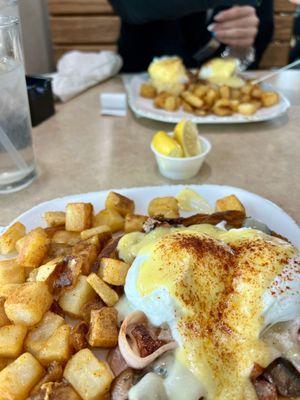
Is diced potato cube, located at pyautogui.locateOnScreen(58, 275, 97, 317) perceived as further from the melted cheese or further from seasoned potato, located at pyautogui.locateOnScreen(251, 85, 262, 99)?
seasoned potato, located at pyautogui.locateOnScreen(251, 85, 262, 99)

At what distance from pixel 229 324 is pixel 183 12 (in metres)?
1.91

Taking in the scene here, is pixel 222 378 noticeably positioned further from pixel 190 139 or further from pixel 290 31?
pixel 290 31

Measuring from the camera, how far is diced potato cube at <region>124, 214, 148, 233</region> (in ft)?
4.54

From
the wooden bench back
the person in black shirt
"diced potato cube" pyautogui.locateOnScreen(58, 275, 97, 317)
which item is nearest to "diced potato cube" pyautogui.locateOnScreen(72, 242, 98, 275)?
"diced potato cube" pyautogui.locateOnScreen(58, 275, 97, 317)

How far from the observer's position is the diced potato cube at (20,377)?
954 mm

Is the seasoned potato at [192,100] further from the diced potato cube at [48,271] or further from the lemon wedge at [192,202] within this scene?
the diced potato cube at [48,271]

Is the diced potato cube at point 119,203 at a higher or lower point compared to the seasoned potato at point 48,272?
lower

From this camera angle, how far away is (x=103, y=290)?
1141mm

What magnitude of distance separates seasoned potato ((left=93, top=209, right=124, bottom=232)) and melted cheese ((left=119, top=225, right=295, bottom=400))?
0.31 m

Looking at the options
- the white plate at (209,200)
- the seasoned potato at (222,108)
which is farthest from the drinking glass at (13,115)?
the seasoned potato at (222,108)

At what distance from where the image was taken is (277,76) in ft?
9.05

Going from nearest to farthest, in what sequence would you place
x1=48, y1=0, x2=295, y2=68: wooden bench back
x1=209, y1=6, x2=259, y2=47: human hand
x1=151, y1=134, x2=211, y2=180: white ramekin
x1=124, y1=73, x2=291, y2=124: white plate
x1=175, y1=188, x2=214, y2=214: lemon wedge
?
x1=175, y1=188, x2=214, y2=214: lemon wedge, x1=151, y1=134, x2=211, y2=180: white ramekin, x1=124, y1=73, x2=291, y2=124: white plate, x1=209, y1=6, x2=259, y2=47: human hand, x1=48, y1=0, x2=295, y2=68: wooden bench back

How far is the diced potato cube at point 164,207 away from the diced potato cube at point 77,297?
37 cm

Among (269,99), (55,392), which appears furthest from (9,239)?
(269,99)
